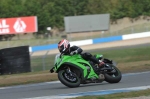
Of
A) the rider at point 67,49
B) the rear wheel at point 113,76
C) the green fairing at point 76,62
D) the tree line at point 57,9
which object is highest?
the rider at point 67,49

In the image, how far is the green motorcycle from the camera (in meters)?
11.4

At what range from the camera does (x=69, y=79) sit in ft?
37.8

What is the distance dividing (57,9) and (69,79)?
6009 centimetres

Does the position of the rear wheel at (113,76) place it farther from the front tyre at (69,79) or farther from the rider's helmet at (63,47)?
the rider's helmet at (63,47)

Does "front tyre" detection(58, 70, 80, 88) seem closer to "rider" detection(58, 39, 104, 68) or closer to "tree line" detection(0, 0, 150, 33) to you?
"rider" detection(58, 39, 104, 68)

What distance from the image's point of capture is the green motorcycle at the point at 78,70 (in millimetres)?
11422

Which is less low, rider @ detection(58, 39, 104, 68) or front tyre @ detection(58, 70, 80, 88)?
rider @ detection(58, 39, 104, 68)

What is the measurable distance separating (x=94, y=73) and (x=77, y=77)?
0.51m

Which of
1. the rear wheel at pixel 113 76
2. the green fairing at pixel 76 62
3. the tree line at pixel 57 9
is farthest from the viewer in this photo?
the tree line at pixel 57 9

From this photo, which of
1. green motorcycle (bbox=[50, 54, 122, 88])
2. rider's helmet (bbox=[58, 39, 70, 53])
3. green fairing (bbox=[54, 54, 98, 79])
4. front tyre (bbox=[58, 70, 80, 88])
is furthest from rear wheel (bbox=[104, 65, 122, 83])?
rider's helmet (bbox=[58, 39, 70, 53])

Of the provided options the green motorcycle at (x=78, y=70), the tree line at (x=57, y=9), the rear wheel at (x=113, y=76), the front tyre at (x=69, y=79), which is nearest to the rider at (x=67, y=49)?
the green motorcycle at (x=78, y=70)

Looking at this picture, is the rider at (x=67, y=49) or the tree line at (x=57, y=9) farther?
the tree line at (x=57, y=9)

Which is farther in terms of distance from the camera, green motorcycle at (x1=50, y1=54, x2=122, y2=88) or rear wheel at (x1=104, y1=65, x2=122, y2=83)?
rear wheel at (x1=104, y1=65, x2=122, y2=83)

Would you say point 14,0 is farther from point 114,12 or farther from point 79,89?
point 79,89
